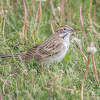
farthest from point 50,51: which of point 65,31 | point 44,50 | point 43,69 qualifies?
point 65,31

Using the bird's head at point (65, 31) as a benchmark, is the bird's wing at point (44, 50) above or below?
below

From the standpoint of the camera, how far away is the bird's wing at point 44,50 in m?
4.98

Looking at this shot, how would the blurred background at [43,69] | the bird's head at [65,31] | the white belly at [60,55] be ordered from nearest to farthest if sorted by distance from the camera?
the blurred background at [43,69], the white belly at [60,55], the bird's head at [65,31]

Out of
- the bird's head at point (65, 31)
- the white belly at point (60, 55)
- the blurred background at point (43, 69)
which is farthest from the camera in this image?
the bird's head at point (65, 31)

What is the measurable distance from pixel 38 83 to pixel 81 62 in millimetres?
1013

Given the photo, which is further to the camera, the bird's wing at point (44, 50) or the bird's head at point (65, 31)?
the bird's head at point (65, 31)

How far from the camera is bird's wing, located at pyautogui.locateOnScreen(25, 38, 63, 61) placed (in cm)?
498

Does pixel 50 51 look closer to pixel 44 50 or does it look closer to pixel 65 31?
pixel 44 50

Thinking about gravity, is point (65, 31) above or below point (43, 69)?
above

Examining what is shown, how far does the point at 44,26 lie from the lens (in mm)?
6711

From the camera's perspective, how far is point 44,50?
5.05 metres

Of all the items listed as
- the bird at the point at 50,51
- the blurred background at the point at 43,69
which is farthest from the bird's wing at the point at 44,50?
the blurred background at the point at 43,69

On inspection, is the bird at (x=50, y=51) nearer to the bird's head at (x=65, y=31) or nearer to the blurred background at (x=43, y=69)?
the bird's head at (x=65, y=31)

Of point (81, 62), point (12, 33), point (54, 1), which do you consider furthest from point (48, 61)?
point (54, 1)
